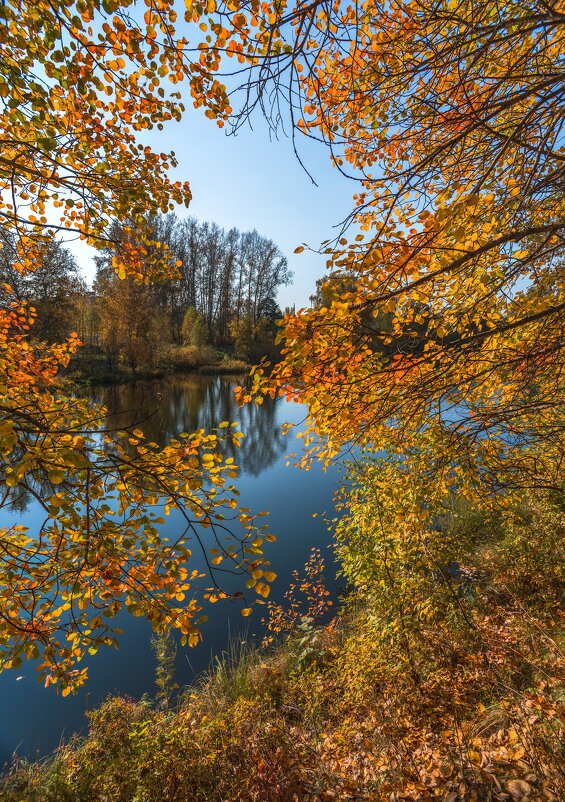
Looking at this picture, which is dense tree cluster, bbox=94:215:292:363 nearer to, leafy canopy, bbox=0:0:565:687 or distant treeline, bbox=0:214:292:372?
distant treeline, bbox=0:214:292:372

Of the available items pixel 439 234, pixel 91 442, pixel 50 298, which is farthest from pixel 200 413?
pixel 439 234

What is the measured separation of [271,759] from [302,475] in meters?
10.4

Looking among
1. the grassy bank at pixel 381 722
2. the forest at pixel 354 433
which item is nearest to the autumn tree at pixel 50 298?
the forest at pixel 354 433

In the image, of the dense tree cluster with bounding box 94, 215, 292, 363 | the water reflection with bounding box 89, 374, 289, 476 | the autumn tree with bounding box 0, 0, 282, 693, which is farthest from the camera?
the dense tree cluster with bounding box 94, 215, 292, 363

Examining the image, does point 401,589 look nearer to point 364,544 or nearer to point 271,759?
point 364,544

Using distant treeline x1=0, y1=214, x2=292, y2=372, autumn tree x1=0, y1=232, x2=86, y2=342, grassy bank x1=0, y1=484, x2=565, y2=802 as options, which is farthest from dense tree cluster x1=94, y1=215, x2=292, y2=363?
grassy bank x1=0, y1=484, x2=565, y2=802

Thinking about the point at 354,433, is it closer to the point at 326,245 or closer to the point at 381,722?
the point at 326,245

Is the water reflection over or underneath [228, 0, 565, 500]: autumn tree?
underneath

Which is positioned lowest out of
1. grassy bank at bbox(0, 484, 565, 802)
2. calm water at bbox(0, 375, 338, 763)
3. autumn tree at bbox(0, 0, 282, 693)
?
calm water at bbox(0, 375, 338, 763)

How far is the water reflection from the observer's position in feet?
51.8

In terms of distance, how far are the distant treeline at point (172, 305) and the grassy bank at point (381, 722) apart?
559 inches

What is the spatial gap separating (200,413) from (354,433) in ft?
61.2

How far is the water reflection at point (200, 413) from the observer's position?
15.8 metres

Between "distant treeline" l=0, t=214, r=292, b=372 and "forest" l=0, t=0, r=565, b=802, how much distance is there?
1382 centimetres
